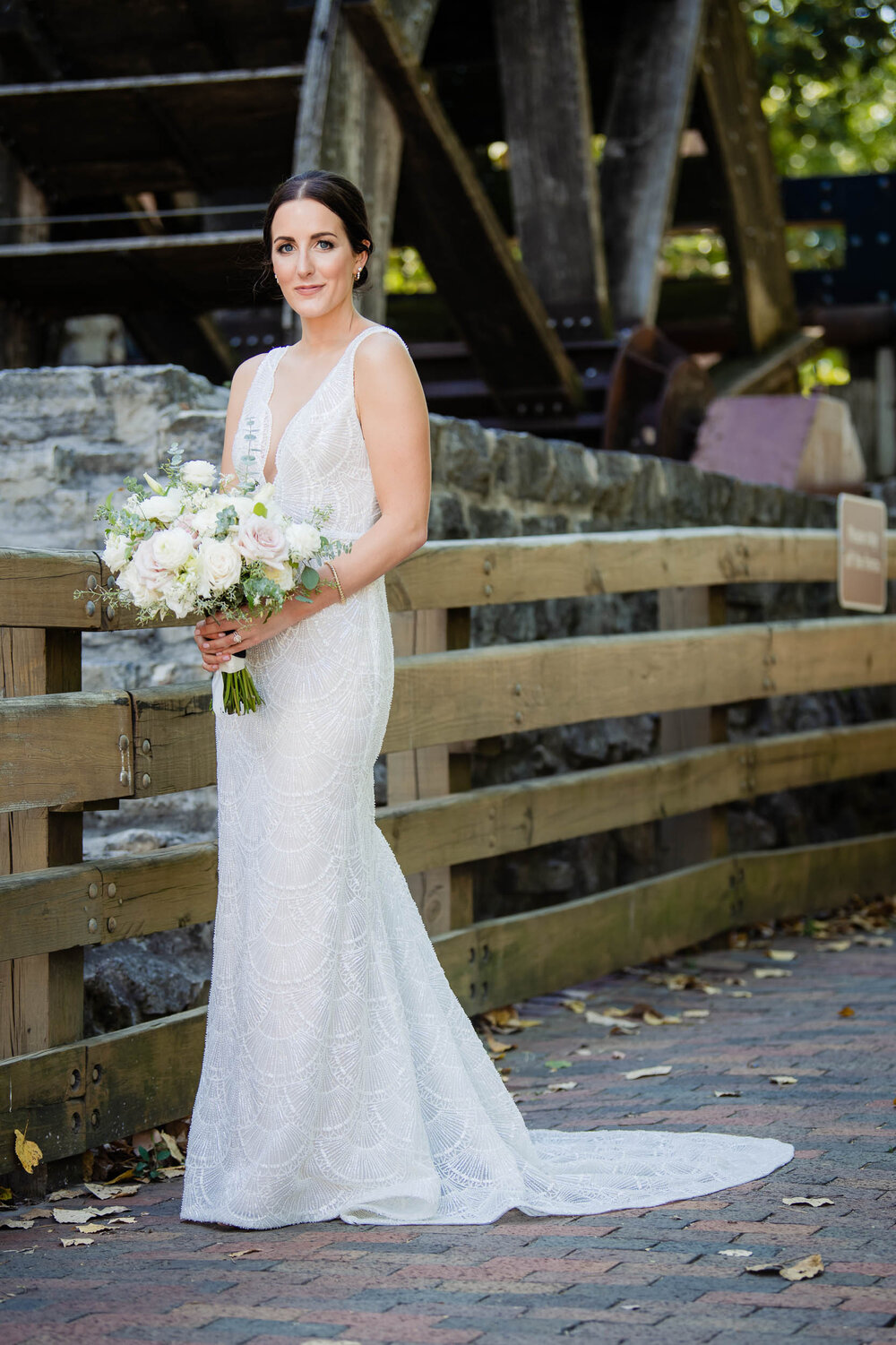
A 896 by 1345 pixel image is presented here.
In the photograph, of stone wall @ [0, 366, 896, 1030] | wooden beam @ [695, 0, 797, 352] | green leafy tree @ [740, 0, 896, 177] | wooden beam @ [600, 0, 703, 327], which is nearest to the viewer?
stone wall @ [0, 366, 896, 1030]

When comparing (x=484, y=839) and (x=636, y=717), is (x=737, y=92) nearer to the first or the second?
(x=636, y=717)

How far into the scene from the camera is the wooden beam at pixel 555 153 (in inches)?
347

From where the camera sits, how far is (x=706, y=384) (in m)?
9.32

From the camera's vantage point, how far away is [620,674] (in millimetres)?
5410

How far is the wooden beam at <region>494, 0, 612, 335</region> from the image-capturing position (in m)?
8.82

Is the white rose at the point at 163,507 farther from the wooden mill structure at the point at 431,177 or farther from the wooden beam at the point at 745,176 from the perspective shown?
the wooden beam at the point at 745,176

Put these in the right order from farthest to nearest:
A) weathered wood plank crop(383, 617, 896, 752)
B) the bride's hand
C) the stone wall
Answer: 1. the stone wall
2. weathered wood plank crop(383, 617, 896, 752)
3. the bride's hand

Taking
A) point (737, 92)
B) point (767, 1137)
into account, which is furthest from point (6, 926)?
point (737, 92)

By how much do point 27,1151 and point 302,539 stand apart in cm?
135

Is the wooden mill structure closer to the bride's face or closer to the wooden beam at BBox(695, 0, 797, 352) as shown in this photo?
the wooden beam at BBox(695, 0, 797, 352)

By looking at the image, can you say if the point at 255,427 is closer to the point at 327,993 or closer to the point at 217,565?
the point at 217,565

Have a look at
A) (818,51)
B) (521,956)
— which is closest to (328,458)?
(521,956)

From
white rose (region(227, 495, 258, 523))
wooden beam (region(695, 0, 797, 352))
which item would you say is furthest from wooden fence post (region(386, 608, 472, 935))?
wooden beam (region(695, 0, 797, 352))

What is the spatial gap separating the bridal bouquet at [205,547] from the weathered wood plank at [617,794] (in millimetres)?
1387
